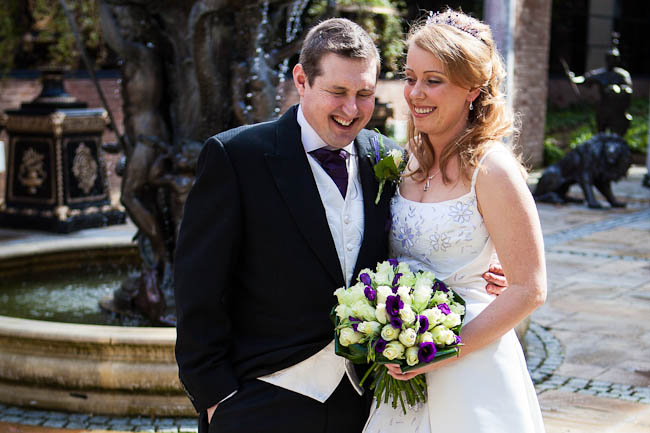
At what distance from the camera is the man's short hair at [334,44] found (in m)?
2.46

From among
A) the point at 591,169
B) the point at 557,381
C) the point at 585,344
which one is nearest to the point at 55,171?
the point at 585,344

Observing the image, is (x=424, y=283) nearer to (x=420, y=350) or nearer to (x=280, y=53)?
(x=420, y=350)

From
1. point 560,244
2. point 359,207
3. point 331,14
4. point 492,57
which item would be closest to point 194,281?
point 359,207

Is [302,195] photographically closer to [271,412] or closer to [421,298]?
[421,298]

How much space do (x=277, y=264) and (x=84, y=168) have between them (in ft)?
29.6

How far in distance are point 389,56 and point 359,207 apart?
15.4 metres

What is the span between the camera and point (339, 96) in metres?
2.51

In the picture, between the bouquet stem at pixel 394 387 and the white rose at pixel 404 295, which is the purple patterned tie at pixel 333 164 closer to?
the white rose at pixel 404 295

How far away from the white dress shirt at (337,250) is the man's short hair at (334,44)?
0.73ft

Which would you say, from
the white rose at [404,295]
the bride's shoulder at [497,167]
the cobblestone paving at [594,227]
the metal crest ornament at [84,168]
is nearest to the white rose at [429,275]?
the white rose at [404,295]

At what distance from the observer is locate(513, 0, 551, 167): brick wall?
1745cm

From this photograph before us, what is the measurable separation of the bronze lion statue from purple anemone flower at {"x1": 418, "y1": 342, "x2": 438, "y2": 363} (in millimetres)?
10823

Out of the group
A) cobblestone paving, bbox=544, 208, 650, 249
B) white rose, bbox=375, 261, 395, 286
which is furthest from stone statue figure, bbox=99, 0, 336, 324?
cobblestone paving, bbox=544, 208, 650, 249

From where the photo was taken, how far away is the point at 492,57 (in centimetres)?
266
